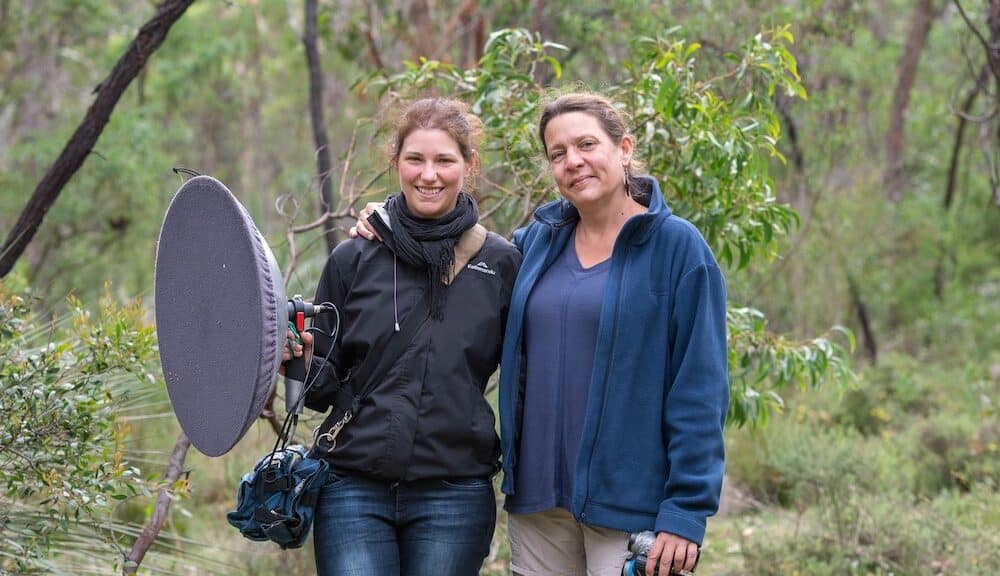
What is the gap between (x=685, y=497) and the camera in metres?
2.93

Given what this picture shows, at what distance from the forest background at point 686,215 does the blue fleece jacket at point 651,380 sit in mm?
897

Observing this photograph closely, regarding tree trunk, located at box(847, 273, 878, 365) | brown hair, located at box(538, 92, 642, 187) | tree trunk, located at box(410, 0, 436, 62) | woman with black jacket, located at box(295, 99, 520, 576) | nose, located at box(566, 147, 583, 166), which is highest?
tree trunk, located at box(410, 0, 436, 62)

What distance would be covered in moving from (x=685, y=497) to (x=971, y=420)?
6824 millimetres

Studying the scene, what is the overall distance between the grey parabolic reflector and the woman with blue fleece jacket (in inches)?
26.7

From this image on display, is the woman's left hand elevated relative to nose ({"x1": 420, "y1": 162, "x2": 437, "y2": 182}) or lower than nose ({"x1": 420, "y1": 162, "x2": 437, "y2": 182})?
lower

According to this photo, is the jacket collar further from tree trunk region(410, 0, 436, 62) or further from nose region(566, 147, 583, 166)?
tree trunk region(410, 0, 436, 62)

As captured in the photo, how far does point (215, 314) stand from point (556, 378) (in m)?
0.90

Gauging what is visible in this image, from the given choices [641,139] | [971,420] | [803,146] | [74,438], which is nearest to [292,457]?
[74,438]

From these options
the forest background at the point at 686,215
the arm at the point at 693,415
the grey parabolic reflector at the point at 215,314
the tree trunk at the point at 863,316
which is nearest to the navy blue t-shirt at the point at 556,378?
the arm at the point at 693,415

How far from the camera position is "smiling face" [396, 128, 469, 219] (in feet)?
10.5

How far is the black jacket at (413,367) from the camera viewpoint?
307 cm

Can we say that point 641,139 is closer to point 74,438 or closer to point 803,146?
point 74,438

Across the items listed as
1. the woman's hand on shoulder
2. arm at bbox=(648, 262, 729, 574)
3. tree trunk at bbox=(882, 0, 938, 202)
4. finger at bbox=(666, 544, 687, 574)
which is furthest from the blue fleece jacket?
tree trunk at bbox=(882, 0, 938, 202)

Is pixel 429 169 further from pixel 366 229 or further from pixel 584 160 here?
pixel 584 160
